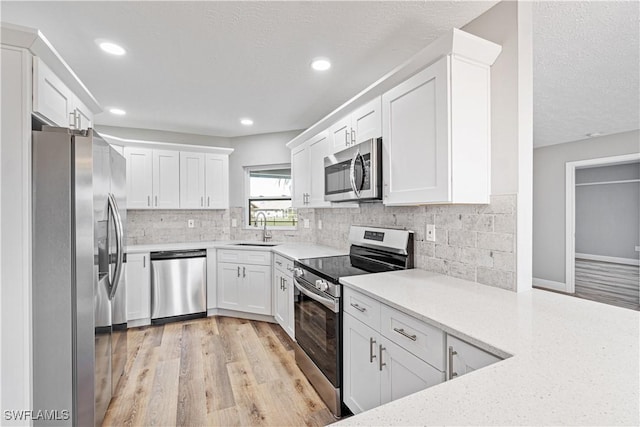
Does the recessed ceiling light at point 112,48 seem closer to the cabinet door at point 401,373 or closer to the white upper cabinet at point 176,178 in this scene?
the white upper cabinet at point 176,178

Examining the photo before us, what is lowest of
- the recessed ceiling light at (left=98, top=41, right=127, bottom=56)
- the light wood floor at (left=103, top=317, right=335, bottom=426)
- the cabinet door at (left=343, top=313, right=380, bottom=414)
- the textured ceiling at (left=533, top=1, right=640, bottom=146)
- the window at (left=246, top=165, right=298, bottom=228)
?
the light wood floor at (left=103, top=317, right=335, bottom=426)

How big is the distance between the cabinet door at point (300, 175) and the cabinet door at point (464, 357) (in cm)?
246

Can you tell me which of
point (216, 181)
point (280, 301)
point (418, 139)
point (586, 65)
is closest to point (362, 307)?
point (418, 139)

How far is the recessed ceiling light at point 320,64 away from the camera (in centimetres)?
228

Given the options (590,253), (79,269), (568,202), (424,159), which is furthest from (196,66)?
(590,253)

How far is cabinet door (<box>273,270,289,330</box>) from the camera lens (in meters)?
3.12

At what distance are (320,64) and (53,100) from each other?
1708 millimetres

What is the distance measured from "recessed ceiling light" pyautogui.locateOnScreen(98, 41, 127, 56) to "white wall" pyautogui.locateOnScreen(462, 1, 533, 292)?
2397 mm

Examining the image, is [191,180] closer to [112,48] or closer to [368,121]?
[112,48]

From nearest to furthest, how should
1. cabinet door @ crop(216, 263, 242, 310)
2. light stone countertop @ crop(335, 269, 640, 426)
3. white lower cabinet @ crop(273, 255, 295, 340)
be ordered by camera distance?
light stone countertop @ crop(335, 269, 640, 426) < white lower cabinet @ crop(273, 255, 295, 340) < cabinet door @ crop(216, 263, 242, 310)

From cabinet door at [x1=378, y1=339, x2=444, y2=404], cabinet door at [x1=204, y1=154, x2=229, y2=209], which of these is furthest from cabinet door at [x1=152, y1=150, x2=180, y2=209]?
cabinet door at [x1=378, y1=339, x2=444, y2=404]

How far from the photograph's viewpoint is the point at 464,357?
108 cm

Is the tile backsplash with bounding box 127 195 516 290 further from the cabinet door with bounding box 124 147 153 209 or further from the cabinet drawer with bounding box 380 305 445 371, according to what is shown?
the cabinet door with bounding box 124 147 153 209

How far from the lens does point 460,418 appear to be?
2.07 feet
